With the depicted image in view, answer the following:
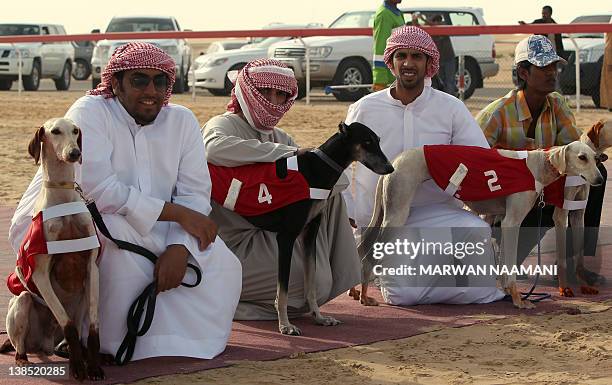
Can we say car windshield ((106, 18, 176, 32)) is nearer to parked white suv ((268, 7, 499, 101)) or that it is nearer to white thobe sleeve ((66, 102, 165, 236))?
parked white suv ((268, 7, 499, 101))

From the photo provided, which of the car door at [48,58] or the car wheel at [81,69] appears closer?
the car door at [48,58]

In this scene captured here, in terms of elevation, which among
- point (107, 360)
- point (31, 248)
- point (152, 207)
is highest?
point (152, 207)

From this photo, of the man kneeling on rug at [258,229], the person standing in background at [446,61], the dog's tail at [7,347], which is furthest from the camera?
the person standing in background at [446,61]

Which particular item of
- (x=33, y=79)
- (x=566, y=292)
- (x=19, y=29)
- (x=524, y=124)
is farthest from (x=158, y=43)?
(x=566, y=292)

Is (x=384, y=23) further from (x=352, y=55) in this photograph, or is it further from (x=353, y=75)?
(x=353, y=75)

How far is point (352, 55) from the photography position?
22.4 meters

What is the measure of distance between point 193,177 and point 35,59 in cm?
2072

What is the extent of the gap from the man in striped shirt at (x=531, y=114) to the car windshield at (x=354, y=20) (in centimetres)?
1467

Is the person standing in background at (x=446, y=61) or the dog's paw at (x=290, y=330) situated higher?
the person standing in background at (x=446, y=61)

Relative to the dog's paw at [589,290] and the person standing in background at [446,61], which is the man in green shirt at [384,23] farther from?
the dog's paw at [589,290]

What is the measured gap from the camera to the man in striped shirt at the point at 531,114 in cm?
830

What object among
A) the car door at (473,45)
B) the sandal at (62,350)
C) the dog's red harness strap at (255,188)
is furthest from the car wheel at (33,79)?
the sandal at (62,350)

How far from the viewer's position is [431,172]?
780cm

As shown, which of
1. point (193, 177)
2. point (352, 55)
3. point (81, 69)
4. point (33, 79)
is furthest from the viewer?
point (81, 69)
